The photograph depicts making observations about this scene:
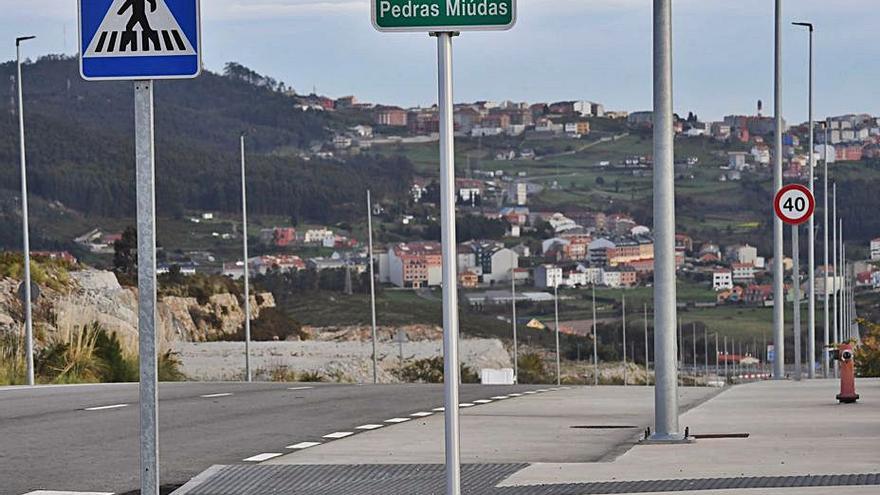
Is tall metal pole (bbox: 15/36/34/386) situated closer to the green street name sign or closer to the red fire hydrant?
the red fire hydrant

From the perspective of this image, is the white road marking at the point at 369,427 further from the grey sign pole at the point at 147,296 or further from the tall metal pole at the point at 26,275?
the tall metal pole at the point at 26,275

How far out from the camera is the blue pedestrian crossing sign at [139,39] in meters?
8.48

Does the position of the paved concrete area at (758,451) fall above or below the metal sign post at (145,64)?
below

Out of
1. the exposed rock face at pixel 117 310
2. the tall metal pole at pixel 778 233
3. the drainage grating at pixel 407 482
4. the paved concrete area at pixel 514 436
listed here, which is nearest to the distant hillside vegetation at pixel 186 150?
the exposed rock face at pixel 117 310

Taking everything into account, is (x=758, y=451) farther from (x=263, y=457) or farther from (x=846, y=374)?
(x=846, y=374)

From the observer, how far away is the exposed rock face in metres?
42.8

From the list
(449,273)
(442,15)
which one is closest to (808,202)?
(442,15)

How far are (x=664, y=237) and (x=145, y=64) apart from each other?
24.6 ft

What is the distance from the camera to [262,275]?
436 feet

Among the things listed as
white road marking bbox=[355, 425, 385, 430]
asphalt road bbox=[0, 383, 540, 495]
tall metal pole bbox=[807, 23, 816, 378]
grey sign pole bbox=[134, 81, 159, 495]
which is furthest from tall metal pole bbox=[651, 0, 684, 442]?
tall metal pole bbox=[807, 23, 816, 378]

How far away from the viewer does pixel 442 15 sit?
8.49m

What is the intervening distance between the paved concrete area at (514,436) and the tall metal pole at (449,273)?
6011mm

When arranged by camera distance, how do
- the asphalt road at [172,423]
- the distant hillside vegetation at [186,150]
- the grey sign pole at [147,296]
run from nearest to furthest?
the grey sign pole at [147,296], the asphalt road at [172,423], the distant hillside vegetation at [186,150]

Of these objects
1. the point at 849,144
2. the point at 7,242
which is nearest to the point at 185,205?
the point at 7,242
